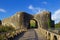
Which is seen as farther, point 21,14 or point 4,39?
point 21,14

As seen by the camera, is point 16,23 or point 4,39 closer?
point 4,39

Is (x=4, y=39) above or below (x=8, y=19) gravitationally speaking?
below

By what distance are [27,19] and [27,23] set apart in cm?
104

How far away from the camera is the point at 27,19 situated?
43.4 meters

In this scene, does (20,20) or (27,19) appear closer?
(20,20)

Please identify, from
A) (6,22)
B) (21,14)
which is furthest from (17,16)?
(6,22)

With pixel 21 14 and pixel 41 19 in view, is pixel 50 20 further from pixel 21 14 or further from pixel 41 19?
pixel 21 14

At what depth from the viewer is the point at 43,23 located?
43.4 metres

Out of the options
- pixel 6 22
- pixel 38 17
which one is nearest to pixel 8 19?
pixel 6 22

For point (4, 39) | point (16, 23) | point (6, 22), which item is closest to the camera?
point (4, 39)

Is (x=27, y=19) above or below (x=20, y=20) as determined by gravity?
above

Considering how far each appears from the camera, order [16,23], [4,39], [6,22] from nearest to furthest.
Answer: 1. [4,39]
2. [16,23]
3. [6,22]

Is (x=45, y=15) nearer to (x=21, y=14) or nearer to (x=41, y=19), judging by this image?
(x=41, y=19)

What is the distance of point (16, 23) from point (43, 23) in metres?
7.00
